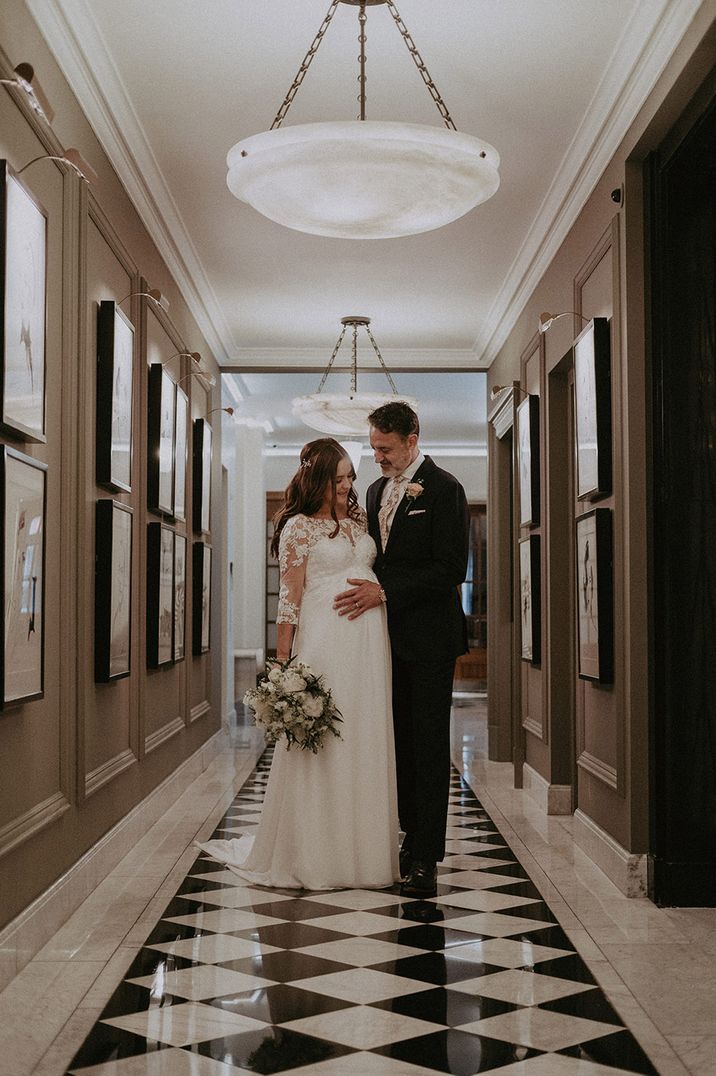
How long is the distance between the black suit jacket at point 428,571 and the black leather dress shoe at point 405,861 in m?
0.84

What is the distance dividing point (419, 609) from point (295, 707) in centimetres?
60

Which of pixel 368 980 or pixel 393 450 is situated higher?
pixel 393 450

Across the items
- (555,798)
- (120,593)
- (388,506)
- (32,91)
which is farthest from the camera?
(555,798)

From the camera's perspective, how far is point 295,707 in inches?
163

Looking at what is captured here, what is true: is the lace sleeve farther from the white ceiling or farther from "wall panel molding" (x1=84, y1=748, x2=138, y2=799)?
the white ceiling

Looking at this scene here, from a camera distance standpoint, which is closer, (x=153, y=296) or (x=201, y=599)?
(x=153, y=296)

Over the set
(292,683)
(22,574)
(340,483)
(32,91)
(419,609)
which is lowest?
(292,683)

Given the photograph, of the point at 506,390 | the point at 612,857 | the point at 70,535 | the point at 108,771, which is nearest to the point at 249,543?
Result: the point at 506,390

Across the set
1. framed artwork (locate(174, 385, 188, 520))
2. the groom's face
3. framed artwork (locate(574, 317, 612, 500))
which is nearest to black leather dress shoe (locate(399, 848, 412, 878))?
the groom's face

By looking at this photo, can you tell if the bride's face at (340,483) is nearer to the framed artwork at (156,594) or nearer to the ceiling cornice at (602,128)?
the framed artwork at (156,594)

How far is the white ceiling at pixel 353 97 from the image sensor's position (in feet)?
12.8

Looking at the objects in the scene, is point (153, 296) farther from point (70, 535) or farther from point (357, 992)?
point (357, 992)

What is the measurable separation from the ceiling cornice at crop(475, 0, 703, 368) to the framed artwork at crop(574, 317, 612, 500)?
0.74m

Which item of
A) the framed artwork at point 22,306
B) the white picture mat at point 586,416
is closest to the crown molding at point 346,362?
the white picture mat at point 586,416
